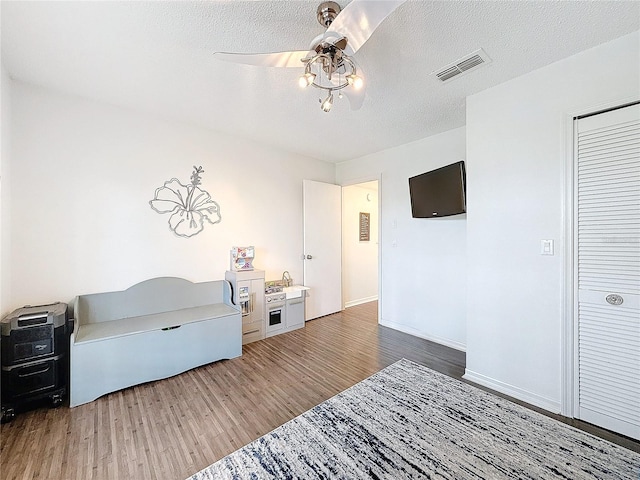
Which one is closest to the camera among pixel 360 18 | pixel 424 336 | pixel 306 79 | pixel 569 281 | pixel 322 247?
pixel 360 18

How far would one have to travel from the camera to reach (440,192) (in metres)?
2.74

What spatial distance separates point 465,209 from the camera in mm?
2477

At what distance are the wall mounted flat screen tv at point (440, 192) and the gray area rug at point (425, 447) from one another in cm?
169

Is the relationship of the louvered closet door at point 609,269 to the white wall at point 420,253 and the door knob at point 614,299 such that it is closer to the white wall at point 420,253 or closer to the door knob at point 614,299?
the door knob at point 614,299

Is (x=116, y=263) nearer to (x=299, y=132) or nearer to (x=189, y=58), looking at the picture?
(x=189, y=58)

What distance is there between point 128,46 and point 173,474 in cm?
258

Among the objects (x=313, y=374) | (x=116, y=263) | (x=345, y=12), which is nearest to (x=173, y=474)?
(x=313, y=374)

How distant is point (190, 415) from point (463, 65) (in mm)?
3182

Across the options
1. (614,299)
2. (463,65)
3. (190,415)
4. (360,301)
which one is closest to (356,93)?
(463,65)

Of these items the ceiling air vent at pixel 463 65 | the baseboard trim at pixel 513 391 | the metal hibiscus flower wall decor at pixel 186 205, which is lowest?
the baseboard trim at pixel 513 391

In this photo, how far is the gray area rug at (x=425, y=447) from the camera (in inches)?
43.9

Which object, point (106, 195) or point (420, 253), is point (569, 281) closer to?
point (420, 253)

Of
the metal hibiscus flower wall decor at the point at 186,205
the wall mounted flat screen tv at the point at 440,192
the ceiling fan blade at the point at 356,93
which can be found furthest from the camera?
the metal hibiscus flower wall decor at the point at 186,205

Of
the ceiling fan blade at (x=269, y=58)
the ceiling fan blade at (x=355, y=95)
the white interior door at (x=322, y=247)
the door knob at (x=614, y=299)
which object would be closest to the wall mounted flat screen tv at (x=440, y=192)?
the door knob at (x=614, y=299)
